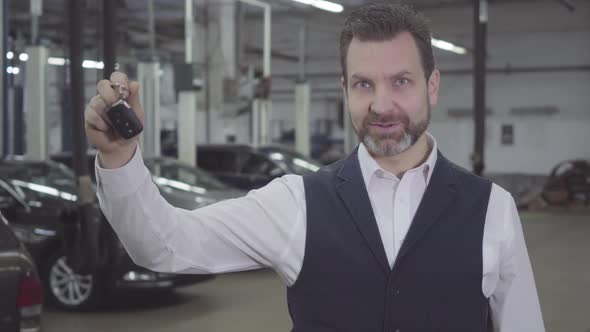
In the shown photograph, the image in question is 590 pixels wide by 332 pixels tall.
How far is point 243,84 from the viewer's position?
14.4 m

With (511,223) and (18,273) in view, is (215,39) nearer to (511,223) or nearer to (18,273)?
(18,273)

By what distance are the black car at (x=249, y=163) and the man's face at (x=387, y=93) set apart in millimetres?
9672

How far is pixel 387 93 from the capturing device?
169cm

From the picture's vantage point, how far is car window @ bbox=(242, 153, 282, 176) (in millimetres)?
11656

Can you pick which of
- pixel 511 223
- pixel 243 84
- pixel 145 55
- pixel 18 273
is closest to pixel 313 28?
pixel 243 84

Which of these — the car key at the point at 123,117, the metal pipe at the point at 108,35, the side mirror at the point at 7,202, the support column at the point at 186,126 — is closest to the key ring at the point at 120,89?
the car key at the point at 123,117

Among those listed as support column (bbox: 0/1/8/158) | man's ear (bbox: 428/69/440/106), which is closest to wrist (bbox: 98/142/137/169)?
man's ear (bbox: 428/69/440/106)

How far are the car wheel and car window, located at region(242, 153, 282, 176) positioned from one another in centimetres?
492

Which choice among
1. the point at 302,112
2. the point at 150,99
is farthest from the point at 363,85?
the point at 302,112

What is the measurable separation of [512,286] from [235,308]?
19.0 ft

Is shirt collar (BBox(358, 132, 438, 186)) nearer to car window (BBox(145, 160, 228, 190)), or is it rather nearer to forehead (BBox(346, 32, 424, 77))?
forehead (BBox(346, 32, 424, 77))

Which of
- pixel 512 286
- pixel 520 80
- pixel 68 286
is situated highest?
pixel 520 80

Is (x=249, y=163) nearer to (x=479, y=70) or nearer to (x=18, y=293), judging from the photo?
(x=479, y=70)

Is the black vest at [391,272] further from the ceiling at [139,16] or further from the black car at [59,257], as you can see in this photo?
the ceiling at [139,16]
